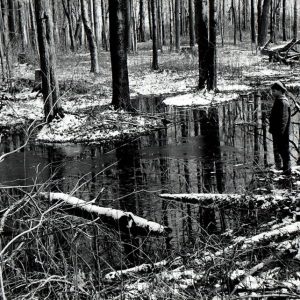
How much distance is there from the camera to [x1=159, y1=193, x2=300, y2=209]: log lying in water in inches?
285

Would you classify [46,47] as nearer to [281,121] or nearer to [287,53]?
[287,53]

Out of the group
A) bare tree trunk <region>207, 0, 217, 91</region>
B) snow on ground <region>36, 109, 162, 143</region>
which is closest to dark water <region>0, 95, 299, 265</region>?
snow on ground <region>36, 109, 162, 143</region>

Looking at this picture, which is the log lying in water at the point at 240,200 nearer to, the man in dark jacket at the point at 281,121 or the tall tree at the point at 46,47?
the man in dark jacket at the point at 281,121

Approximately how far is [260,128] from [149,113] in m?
4.22

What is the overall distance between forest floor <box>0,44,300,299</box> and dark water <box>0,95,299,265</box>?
499mm

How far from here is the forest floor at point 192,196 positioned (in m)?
4.54

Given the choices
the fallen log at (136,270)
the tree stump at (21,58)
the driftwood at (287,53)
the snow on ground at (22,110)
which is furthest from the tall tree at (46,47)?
the tree stump at (21,58)

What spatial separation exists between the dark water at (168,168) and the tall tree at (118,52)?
5.06ft

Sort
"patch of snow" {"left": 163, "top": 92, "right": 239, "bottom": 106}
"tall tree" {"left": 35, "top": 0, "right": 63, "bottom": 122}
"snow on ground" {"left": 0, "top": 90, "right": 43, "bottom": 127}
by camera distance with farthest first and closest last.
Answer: "patch of snow" {"left": 163, "top": 92, "right": 239, "bottom": 106}, "snow on ground" {"left": 0, "top": 90, "right": 43, "bottom": 127}, "tall tree" {"left": 35, "top": 0, "right": 63, "bottom": 122}

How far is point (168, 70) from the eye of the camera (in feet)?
93.5

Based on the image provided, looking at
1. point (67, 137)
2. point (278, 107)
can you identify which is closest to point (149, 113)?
point (67, 137)

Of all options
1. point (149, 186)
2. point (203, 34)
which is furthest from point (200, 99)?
point (149, 186)

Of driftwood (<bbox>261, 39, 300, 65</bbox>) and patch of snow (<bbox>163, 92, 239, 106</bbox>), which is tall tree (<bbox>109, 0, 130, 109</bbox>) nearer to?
patch of snow (<bbox>163, 92, 239, 106</bbox>)

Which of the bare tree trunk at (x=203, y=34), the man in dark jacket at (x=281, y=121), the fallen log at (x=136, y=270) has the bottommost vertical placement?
the fallen log at (x=136, y=270)
